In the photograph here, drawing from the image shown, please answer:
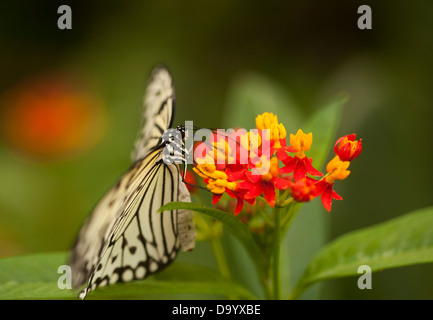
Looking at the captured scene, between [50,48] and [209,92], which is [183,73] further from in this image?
[50,48]

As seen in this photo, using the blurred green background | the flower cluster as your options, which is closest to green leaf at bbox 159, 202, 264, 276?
the flower cluster

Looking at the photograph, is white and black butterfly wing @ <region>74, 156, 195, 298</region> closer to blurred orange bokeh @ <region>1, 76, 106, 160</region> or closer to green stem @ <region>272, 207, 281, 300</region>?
green stem @ <region>272, 207, 281, 300</region>

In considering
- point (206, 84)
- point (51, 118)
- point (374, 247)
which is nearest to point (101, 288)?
point (374, 247)

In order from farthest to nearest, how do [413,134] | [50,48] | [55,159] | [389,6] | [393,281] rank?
[50,48] < [389,6] < [55,159] < [413,134] < [393,281]

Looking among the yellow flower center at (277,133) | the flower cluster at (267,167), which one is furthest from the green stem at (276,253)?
the yellow flower center at (277,133)

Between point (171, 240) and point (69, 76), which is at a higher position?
point (69, 76)

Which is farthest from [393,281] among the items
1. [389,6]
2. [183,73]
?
[183,73]
